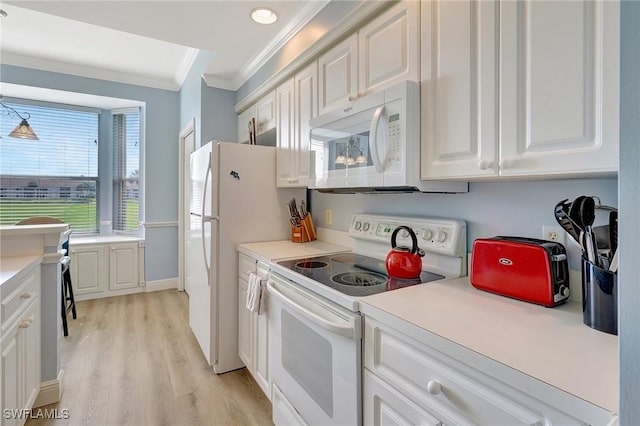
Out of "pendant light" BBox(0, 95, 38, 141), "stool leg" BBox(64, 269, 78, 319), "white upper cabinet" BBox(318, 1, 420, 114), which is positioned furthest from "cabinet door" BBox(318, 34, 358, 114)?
"pendant light" BBox(0, 95, 38, 141)

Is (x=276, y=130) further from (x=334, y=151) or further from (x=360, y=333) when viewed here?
(x=360, y=333)

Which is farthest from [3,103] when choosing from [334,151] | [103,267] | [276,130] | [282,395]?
[282,395]

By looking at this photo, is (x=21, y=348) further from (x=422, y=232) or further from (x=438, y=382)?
(x=422, y=232)

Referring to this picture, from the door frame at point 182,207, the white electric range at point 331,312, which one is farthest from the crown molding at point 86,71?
the white electric range at point 331,312

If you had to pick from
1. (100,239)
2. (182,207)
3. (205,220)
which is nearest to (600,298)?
(205,220)

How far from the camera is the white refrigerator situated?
2.25 m

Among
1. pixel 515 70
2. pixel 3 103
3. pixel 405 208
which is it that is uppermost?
pixel 3 103

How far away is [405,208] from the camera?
1.80 m

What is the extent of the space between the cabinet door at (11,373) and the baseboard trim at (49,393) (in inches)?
18.1

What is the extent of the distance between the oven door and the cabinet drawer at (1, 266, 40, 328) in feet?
3.57

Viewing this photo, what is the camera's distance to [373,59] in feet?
5.09

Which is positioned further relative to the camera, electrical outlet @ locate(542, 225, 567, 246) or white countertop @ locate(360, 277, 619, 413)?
electrical outlet @ locate(542, 225, 567, 246)

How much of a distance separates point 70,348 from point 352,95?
9.79 feet

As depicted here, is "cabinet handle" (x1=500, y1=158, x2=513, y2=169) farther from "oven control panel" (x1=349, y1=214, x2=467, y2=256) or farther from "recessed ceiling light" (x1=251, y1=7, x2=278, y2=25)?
"recessed ceiling light" (x1=251, y1=7, x2=278, y2=25)
